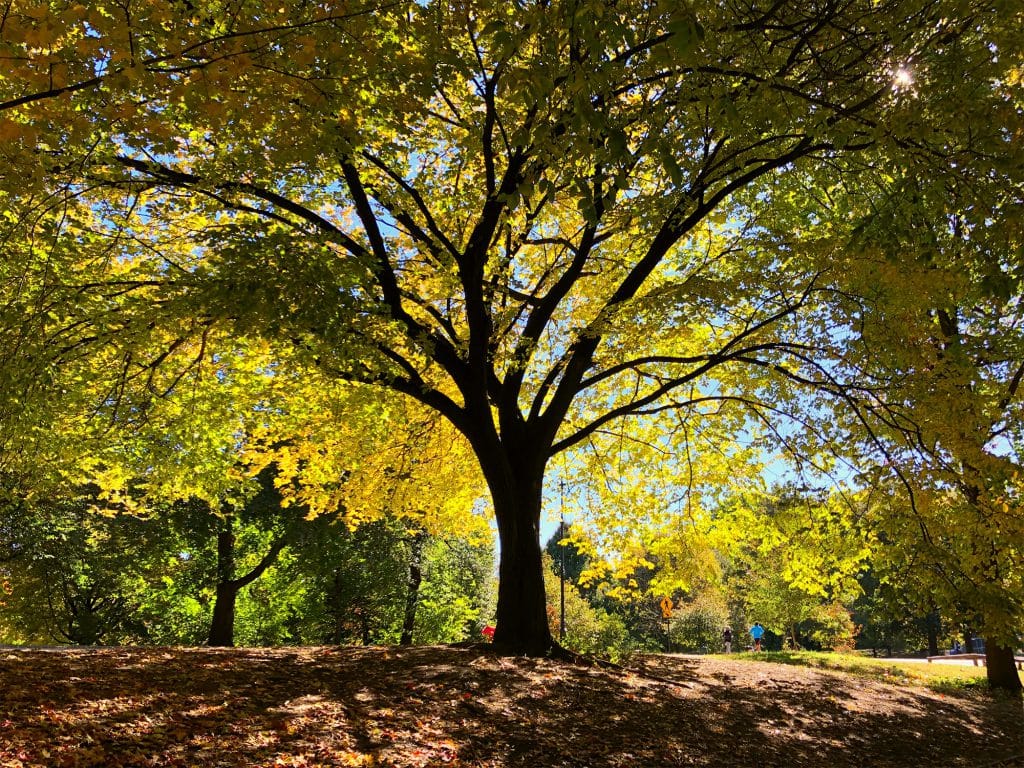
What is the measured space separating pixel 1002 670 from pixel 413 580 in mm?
16730

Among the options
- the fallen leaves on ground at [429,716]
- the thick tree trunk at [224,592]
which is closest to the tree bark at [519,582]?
the fallen leaves on ground at [429,716]

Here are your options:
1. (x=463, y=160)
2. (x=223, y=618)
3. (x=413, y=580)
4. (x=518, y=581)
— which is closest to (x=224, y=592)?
(x=223, y=618)

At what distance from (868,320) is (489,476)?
532 cm

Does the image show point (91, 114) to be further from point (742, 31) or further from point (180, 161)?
point (742, 31)

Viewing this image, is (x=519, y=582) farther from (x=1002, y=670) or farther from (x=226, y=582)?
(x=226, y=582)

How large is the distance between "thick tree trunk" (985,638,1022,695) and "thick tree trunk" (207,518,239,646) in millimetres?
18267

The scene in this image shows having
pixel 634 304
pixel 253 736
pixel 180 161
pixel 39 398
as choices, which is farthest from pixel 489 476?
pixel 180 161

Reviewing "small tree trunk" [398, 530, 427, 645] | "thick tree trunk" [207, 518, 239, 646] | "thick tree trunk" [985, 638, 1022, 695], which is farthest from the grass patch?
"thick tree trunk" [207, 518, 239, 646]

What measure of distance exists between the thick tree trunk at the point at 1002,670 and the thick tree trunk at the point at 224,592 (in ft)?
59.9

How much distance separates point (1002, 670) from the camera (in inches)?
473

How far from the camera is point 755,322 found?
10.3m

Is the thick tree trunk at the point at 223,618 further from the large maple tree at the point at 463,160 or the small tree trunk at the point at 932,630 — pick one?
the small tree trunk at the point at 932,630

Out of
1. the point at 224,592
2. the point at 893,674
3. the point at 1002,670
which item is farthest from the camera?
the point at 224,592

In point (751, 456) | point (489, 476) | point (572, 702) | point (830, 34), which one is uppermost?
point (830, 34)
